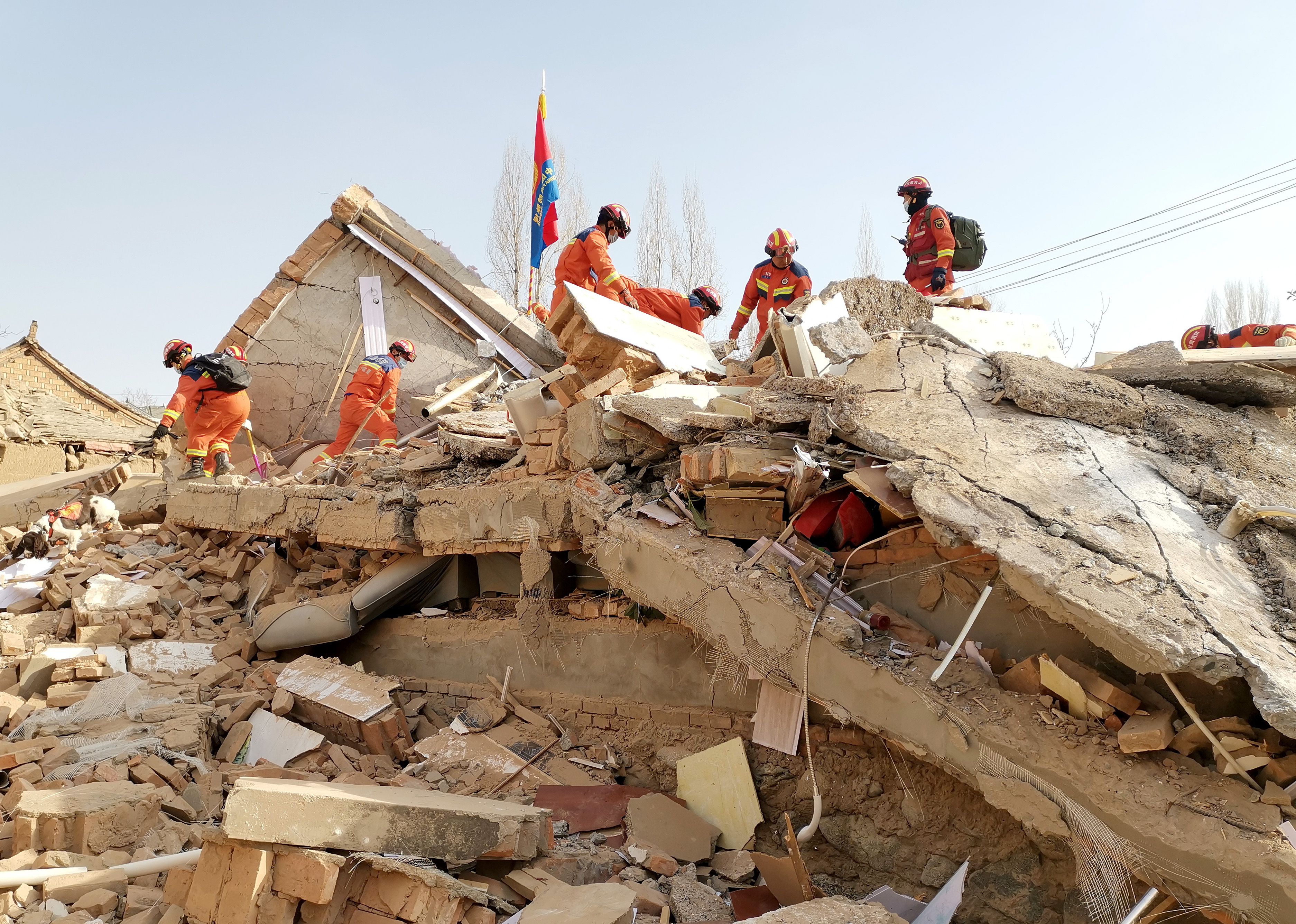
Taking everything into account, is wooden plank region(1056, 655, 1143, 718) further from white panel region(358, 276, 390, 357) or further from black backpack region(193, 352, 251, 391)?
white panel region(358, 276, 390, 357)

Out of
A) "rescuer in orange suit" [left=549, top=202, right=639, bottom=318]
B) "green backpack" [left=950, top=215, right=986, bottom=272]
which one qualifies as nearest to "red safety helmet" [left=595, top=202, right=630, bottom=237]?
"rescuer in orange suit" [left=549, top=202, right=639, bottom=318]

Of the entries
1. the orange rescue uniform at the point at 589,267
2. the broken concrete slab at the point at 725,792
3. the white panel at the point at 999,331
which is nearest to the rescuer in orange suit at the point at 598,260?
the orange rescue uniform at the point at 589,267

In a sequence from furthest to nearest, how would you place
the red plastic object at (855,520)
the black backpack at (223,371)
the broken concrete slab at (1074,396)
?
1. the black backpack at (223,371)
2. the broken concrete slab at (1074,396)
3. the red plastic object at (855,520)

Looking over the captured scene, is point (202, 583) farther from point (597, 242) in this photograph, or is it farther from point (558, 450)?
point (597, 242)

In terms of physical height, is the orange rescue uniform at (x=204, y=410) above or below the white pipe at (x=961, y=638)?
above

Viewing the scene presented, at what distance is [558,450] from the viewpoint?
17.2 ft

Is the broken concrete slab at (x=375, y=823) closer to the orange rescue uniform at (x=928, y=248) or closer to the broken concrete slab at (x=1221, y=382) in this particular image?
the broken concrete slab at (x=1221, y=382)

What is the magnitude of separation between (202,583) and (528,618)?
3633 mm

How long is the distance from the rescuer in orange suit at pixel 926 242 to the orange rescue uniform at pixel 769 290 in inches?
43.0

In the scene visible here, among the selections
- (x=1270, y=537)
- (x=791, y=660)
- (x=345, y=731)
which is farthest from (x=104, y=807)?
(x=1270, y=537)

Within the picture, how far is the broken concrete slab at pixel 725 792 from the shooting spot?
423cm

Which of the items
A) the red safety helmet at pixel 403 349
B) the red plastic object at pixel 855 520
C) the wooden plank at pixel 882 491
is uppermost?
the red safety helmet at pixel 403 349

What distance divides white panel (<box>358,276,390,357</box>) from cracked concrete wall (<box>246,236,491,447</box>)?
5 cm

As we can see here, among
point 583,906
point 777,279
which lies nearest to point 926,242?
point 777,279
